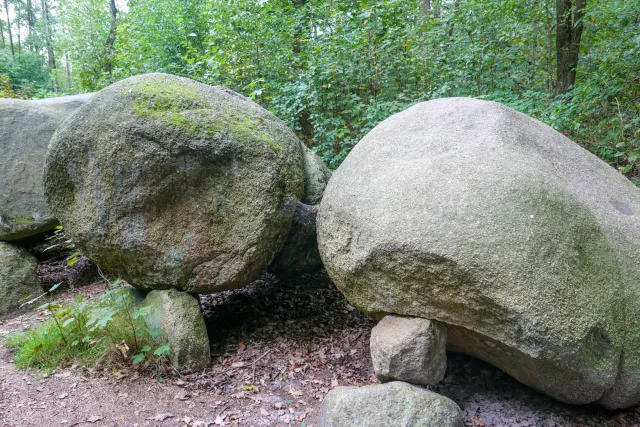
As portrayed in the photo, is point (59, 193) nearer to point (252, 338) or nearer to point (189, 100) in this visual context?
point (189, 100)

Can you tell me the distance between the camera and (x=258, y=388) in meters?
3.44

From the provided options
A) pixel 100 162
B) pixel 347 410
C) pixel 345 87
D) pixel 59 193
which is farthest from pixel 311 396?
pixel 345 87

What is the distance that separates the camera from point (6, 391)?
11.0 feet

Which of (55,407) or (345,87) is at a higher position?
(345,87)

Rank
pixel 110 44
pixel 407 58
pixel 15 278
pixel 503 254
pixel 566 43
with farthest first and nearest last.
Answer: pixel 110 44
pixel 407 58
pixel 566 43
pixel 15 278
pixel 503 254

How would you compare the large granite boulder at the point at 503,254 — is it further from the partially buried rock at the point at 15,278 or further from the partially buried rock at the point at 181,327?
the partially buried rock at the point at 15,278

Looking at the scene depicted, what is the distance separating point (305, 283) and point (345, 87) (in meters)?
3.09

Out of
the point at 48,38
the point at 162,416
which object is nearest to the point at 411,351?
the point at 162,416

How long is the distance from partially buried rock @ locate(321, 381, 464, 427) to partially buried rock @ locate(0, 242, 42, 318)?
3.86 meters

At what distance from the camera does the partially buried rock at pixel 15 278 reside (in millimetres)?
4996

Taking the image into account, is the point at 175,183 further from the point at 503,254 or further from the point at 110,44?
the point at 110,44

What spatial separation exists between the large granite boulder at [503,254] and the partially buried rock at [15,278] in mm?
3834

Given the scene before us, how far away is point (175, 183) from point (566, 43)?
603 cm

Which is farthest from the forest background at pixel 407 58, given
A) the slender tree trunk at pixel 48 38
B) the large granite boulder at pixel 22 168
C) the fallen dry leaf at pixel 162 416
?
the slender tree trunk at pixel 48 38
